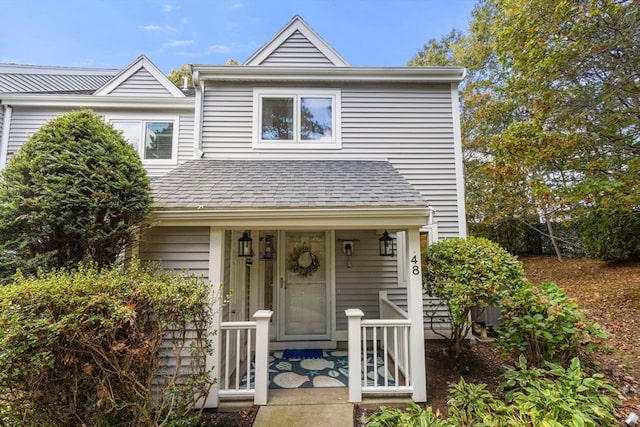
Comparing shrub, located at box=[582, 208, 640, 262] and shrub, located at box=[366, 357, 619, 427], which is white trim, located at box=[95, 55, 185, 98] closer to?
shrub, located at box=[366, 357, 619, 427]

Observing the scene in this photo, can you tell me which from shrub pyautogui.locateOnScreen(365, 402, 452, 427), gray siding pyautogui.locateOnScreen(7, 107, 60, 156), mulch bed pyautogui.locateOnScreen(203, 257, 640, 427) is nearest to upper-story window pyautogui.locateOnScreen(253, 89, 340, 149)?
mulch bed pyautogui.locateOnScreen(203, 257, 640, 427)

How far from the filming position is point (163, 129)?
7.44 m

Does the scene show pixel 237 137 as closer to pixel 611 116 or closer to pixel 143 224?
pixel 143 224

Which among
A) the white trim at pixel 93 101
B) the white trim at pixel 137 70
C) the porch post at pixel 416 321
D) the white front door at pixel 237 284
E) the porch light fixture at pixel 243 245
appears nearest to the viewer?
the porch post at pixel 416 321

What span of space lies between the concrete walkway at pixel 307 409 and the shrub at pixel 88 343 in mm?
1017

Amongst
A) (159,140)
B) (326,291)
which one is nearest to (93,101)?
(159,140)

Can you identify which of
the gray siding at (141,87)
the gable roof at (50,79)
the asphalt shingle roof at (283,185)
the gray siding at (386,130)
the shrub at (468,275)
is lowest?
the shrub at (468,275)

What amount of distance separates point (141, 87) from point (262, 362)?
7.73 meters

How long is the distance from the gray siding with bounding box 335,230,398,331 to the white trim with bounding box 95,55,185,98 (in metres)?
5.94

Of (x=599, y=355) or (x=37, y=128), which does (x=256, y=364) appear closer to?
(x=599, y=355)

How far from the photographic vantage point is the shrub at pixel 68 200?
11.0 ft

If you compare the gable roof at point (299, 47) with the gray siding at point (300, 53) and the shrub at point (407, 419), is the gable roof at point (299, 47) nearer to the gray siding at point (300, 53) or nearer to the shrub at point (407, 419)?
the gray siding at point (300, 53)

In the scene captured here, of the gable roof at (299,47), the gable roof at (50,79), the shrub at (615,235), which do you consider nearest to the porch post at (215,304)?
the gable roof at (299,47)

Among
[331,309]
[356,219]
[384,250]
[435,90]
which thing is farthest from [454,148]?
[331,309]
